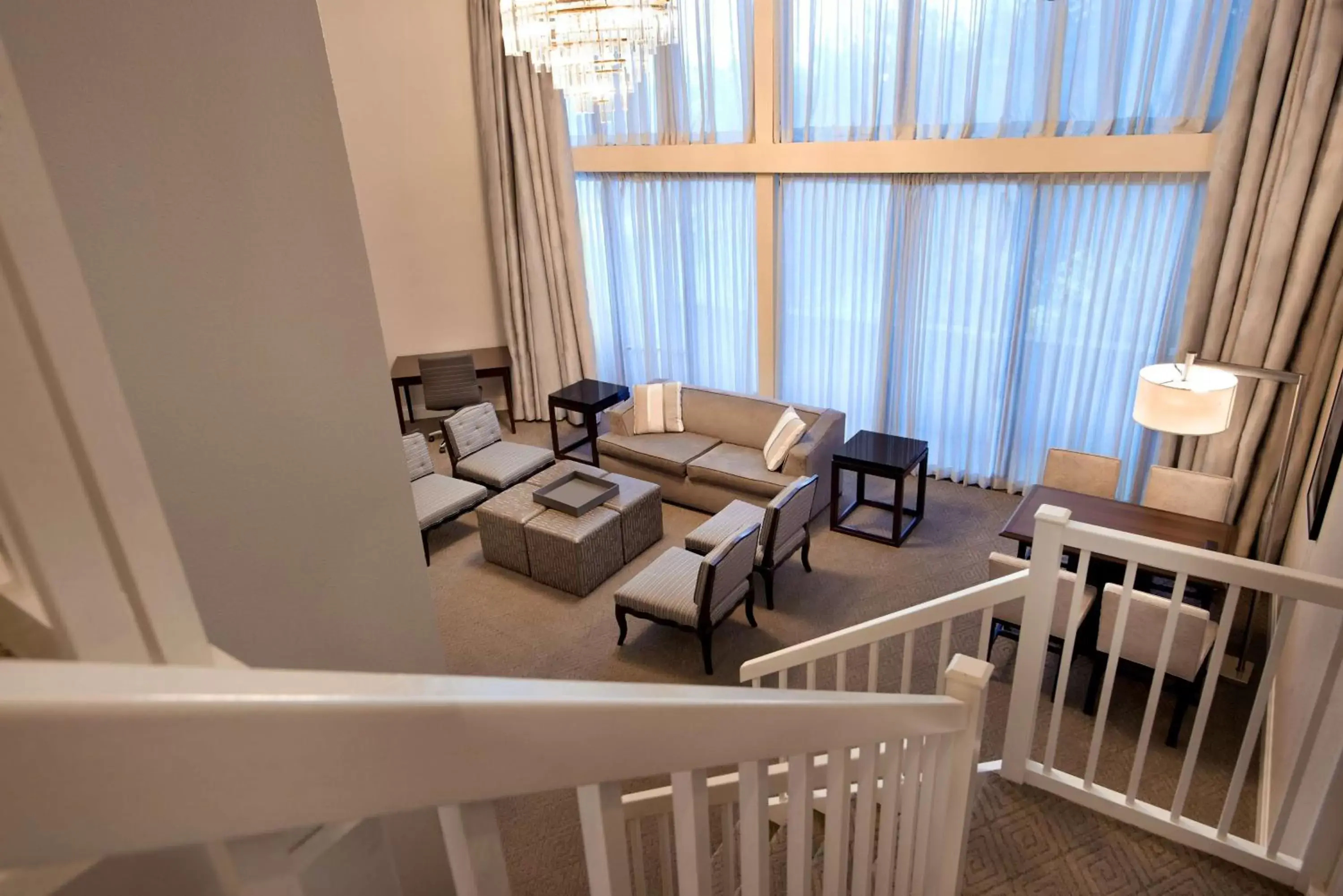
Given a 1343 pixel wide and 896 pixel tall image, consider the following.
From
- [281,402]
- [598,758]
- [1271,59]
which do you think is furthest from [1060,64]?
[598,758]

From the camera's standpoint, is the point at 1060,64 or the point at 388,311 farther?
the point at 388,311

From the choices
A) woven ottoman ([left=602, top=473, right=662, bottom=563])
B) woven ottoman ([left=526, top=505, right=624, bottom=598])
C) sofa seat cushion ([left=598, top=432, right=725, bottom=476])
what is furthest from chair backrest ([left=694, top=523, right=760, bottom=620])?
sofa seat cushion ([left=598, top=432, right=725, bottom=476])

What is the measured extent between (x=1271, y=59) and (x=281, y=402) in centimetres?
546

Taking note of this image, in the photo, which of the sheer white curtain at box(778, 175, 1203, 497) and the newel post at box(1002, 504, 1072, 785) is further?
the sheer white curtain at box(778, 175, 1203, 497)

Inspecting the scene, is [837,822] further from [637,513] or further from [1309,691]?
[637,513]

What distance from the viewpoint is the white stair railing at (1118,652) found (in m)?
2.25

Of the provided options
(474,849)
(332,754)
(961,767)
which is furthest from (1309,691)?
(332,754)

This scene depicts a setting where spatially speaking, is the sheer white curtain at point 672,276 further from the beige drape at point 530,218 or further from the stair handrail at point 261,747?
the stair handrail at point 261,747

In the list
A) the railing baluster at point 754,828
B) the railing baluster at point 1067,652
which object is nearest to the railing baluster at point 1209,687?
the railing baluster at point 1067,652

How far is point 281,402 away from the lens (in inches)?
54.7

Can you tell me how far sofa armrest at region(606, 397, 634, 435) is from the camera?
22.6ft

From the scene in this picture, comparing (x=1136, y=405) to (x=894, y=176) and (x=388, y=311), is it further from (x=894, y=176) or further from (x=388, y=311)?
(x=388, y=311)

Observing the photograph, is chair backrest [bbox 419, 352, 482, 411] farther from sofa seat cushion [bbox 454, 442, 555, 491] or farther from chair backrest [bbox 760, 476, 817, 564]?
chair backrest [bbox 760, 476, 817, 564]

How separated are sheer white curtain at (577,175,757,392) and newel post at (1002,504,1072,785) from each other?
4855 mm
